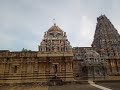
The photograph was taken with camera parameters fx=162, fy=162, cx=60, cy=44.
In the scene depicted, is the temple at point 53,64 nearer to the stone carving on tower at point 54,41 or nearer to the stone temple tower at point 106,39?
the stone carving on tower at point 54,41

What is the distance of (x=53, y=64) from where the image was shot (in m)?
30.1

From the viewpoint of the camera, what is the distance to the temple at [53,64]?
2970cm

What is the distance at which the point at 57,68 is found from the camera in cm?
3009

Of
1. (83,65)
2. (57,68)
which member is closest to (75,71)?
(83,65)

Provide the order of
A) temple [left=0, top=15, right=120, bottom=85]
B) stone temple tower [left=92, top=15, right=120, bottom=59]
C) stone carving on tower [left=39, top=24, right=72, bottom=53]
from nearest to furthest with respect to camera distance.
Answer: temple [left=0, top=15, right=120, bottom=85], stone carving on tower [left=39, top=24, right=72, bottom=53], stone temple tower [left=92, top=15, right=120, bottom=59]

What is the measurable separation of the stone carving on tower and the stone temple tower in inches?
461

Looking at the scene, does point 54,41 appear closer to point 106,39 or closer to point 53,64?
point 53,64

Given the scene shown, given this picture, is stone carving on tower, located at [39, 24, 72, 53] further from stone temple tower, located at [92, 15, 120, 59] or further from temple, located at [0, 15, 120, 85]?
stone temple tower, located at [92, 15, 120, 59]

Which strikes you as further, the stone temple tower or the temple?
the stone temple tower

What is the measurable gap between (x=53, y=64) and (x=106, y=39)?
2265 cm

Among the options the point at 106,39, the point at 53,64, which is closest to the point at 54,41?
the point at 53,64

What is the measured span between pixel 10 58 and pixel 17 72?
3.04 m

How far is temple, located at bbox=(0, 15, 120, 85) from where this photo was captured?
29.7 metres

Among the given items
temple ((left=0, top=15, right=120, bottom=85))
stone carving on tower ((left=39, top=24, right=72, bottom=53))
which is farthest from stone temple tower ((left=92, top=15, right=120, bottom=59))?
stone carving on tower ((left=39, top=24, right=72, bottom=53))
